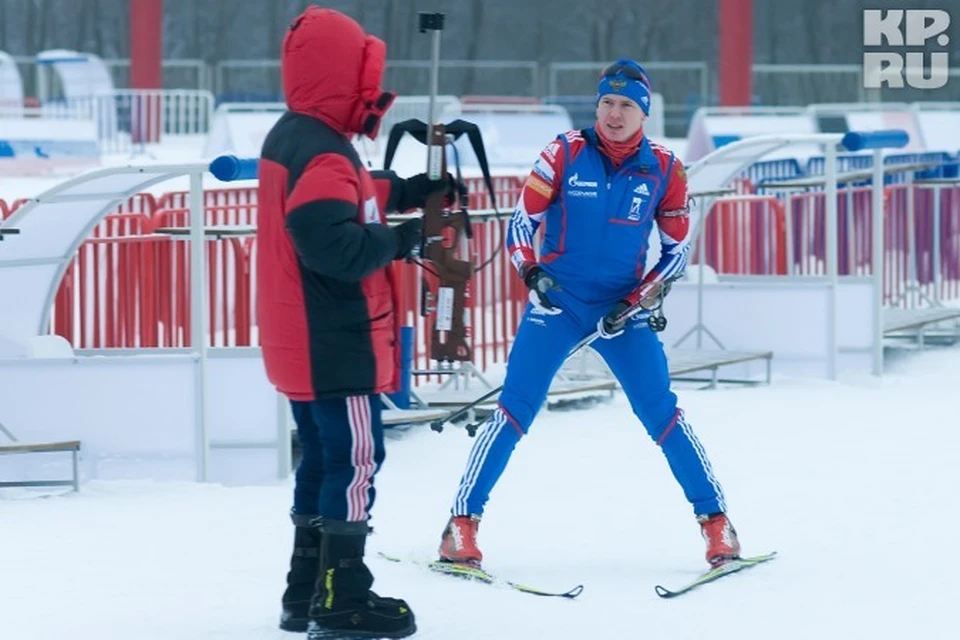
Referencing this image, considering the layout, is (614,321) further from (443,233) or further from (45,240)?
(45,240)

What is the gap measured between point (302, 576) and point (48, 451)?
2.68m

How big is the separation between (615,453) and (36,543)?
282cm

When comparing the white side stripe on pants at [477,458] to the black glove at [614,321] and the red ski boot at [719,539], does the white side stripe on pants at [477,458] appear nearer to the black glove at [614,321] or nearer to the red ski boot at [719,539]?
the black glove at [614,321]

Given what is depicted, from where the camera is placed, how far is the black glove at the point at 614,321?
598 centimetres

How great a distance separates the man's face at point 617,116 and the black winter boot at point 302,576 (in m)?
1.51

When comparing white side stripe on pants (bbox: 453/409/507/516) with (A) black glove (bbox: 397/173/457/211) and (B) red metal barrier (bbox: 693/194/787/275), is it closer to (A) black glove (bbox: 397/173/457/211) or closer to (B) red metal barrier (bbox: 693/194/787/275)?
(A) black glove (bbox: 397/173/457/211)

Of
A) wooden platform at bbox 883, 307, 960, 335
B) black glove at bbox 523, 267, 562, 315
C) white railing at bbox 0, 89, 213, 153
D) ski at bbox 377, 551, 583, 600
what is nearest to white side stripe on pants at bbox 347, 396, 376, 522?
ski at bbox 377, 551, 583, 600

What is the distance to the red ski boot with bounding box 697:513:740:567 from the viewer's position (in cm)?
608

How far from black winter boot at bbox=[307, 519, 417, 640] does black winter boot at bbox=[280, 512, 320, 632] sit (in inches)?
5.7

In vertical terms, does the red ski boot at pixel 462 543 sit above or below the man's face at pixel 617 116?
below

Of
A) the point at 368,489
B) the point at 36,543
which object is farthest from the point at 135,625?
the point at 36,543

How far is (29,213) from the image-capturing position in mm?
8078

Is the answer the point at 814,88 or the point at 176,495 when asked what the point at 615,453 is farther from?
the point at 814,88

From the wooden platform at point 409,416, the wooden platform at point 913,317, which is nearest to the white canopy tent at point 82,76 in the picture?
the wooden platform at point 913,317
